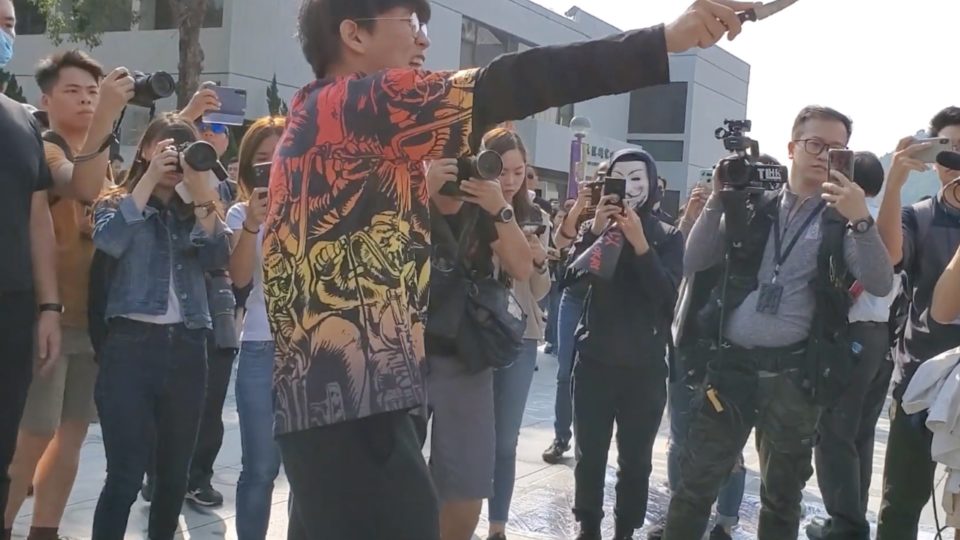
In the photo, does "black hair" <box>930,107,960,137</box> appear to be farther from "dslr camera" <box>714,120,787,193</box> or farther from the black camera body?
the black camera body

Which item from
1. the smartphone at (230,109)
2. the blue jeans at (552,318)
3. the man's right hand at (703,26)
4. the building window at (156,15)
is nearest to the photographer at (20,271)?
the smartphone at (230,109)

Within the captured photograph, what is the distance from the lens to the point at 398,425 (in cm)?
211

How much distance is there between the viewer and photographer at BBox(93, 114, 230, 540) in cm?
380

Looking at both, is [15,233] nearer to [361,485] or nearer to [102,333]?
[102,333]

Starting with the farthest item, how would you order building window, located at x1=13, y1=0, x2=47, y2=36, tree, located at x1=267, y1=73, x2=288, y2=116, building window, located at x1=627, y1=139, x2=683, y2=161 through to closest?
building window, located at x1=627, y1=139, x2=683, y2=161 → building window, located at x1=13, y1=0, x2=47, y2=36 → tree, located at x1=267, y1=73, x2=288, y2=116

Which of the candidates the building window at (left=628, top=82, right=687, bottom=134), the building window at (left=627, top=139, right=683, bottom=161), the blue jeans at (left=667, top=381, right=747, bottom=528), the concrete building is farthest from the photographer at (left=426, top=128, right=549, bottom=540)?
the building window at (left=628, top=82, right=687, bottom=134)

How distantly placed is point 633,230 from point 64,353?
2636mm

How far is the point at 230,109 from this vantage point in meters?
5.13

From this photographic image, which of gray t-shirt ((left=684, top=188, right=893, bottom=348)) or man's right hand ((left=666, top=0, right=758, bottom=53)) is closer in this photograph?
man's right hand ((left=666, top=0, right=758, bottom=53))

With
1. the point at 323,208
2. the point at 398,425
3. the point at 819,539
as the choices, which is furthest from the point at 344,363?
the point at 819,539

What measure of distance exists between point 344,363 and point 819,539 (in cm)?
413

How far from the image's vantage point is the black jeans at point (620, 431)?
15.9ft

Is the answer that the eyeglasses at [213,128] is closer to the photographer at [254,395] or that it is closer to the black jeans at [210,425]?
the black jeans at [210,425]

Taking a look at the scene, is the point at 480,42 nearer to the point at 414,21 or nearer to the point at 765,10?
the point at 414,21
